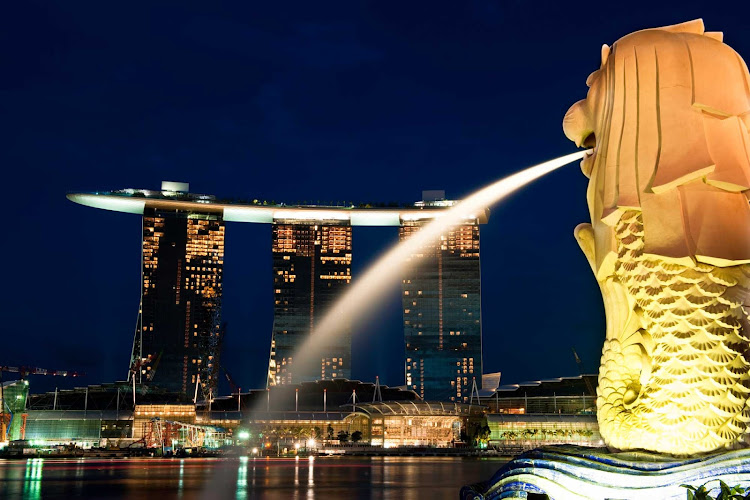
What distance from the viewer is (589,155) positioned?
53.7 feet

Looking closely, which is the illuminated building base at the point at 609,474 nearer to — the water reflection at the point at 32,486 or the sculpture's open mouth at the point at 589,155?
the sculpture's open mouth at the point at 589,155

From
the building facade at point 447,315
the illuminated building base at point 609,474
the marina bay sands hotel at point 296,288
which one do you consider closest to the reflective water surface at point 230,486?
the illuminated building base at point 609,474

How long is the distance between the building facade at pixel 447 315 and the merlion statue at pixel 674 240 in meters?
114

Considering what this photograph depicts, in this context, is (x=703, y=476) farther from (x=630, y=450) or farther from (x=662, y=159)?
(x=662, y=159)

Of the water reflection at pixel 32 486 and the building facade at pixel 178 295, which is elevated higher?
the building facade at pixel 178 295

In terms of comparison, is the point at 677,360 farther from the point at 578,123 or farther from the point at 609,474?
the point at 578,123

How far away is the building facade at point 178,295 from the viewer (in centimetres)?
12231

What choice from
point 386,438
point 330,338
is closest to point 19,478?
point 386,438

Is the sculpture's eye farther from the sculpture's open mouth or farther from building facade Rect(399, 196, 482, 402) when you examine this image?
building facade Rect(399, 196, 482, 402)

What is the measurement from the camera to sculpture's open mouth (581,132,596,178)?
16141 millimetres

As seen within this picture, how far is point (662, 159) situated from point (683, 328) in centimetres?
302

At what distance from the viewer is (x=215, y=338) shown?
128 meters

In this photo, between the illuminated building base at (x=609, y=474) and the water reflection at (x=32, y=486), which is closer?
the illuminated building base at (x=609, y=474)

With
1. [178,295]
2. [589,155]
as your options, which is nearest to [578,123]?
[589,155]
